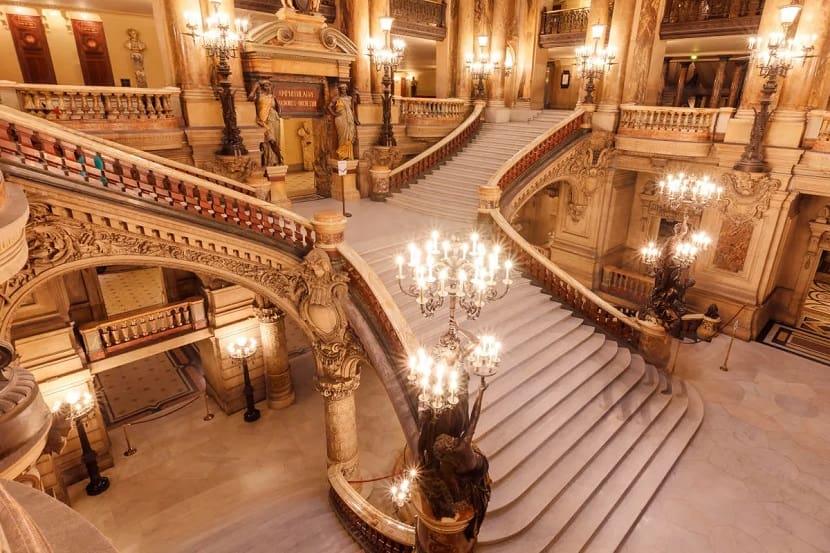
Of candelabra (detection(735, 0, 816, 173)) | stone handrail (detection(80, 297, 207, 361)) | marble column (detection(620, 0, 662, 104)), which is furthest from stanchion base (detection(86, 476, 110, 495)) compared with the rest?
marble column (detection(620, 0, 662, 104))

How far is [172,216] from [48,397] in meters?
4.39

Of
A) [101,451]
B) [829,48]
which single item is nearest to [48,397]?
[101,451]

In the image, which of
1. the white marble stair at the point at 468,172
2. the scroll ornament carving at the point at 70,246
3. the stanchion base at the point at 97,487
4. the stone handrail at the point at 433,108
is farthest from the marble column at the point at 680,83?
the stanchion base at the point at 97,487

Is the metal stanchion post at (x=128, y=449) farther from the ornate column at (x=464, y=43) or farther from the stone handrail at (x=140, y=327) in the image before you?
the ornate column at (x=464, y=43)

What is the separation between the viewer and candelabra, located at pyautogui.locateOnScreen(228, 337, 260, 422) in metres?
10.1

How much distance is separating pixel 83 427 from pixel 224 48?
24.1 ft

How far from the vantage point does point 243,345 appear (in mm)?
10219

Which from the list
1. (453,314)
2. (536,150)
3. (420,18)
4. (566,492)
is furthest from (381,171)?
(566,492)

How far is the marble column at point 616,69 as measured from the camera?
39.8 feet

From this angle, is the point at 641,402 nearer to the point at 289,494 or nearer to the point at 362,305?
the point at 362,305

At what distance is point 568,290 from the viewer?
30.8 feet

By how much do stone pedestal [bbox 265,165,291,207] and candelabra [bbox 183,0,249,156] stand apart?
806 millimetres

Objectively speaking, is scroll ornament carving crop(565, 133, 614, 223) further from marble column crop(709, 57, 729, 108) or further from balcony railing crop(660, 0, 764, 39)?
marble column crop(709, 57, 729, 108)

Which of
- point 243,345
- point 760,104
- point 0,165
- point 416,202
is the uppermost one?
point 760,104
